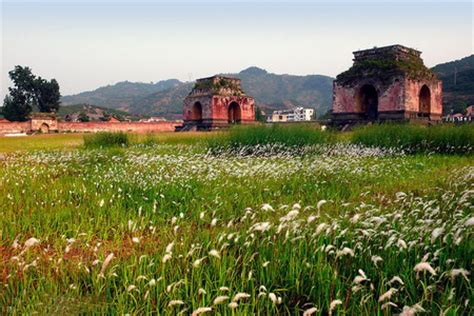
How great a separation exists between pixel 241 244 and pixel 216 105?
4034 centimetres

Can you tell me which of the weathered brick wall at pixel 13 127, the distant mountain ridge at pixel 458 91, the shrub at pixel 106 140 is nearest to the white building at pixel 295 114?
the distant mountain ridge at pixel 458 91

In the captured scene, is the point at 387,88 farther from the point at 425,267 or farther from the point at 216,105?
the point at 425,267

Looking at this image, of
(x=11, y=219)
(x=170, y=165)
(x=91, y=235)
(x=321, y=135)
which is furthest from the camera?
(x=321, y=135)

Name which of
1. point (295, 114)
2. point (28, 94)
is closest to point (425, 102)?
point (28, 94)

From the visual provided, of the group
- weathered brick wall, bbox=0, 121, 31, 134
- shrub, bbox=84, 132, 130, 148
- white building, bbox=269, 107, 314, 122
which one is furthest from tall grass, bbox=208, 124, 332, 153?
white building, bbox=269, 107, 314, 122

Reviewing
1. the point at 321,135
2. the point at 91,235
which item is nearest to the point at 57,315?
the point at 91,235

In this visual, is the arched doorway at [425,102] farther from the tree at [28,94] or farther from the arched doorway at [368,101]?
the tree at [28,94]

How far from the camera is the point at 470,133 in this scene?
13.1 meters

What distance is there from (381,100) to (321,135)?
18429 mm

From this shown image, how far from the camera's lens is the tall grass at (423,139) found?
13109mm

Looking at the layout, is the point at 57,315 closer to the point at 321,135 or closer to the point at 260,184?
the point at 260,184

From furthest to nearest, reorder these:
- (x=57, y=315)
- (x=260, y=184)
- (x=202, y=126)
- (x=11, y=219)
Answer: (x=202, y=126), (x=260, y=184), (x=11, y=219), (x=57, y=315)

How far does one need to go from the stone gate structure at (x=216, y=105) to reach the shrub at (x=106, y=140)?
2441 cm

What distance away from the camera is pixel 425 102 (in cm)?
3566
